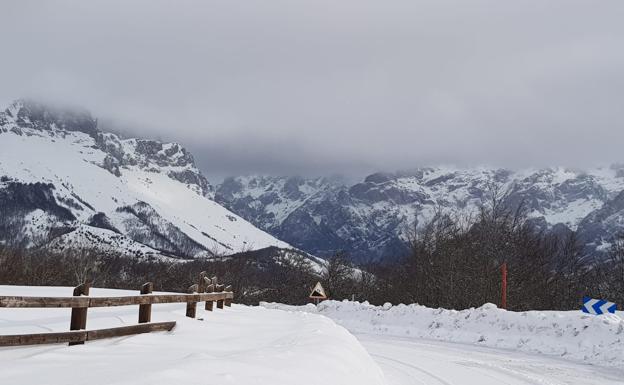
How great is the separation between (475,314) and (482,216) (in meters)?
21.7

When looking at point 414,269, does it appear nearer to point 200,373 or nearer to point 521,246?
point 521,246

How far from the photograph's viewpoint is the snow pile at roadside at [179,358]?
5691 mm

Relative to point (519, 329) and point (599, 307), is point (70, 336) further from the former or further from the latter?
point (599, 307)

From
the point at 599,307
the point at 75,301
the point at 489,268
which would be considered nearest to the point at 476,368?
the point at 75,301

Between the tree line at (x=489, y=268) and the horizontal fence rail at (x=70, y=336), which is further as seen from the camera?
the tree line at (x=489, y=268)

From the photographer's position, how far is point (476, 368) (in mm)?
12664

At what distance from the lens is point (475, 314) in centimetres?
2175

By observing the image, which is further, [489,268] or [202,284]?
[489,268]

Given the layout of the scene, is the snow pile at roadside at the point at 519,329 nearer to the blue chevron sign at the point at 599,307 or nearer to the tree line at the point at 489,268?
the blue chevron sign at the point at 599,307

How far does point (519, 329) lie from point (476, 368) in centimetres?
716

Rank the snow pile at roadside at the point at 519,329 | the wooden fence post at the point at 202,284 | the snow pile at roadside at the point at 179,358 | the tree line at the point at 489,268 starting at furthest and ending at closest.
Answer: the tree line at the point at 489,268 → the snow pile at roadside at the point at 519,329 → the wooden fence post at the point at 202,284 → the snow pile at roadside at the point at 179,358

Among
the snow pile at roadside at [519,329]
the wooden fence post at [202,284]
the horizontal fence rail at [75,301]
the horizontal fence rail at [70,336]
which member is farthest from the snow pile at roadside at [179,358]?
the snow pile at roadside at [519,329]

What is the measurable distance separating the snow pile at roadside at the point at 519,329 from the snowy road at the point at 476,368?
137cm

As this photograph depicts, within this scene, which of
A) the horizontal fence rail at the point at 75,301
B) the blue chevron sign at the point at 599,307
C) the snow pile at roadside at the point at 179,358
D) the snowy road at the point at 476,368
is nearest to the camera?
the snow pile at roadside at the point at 179,358
